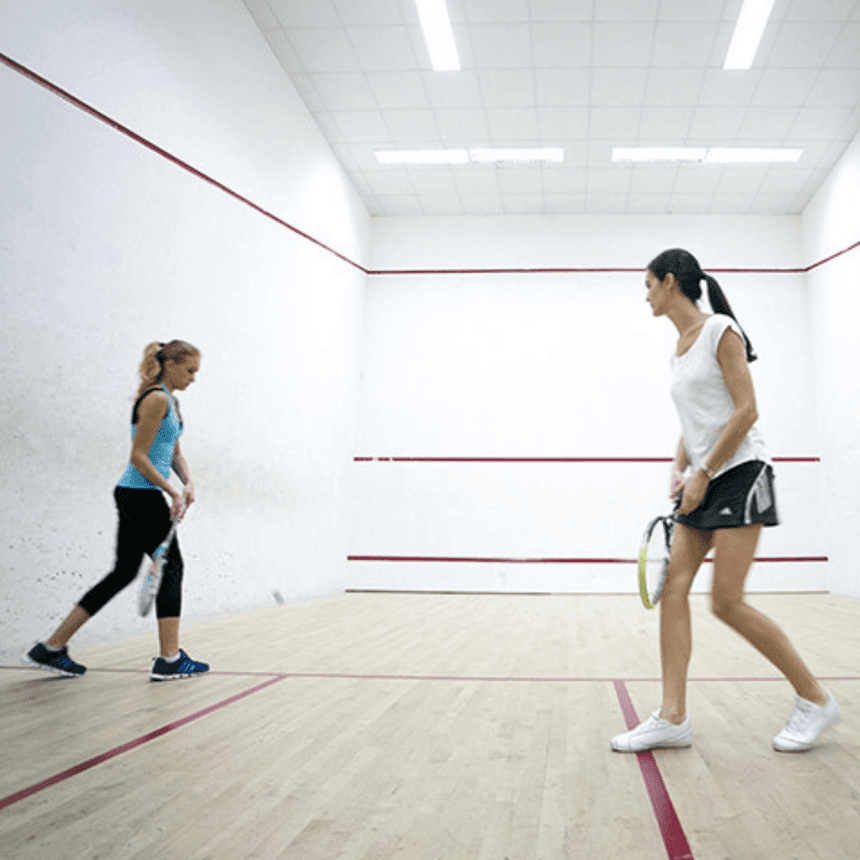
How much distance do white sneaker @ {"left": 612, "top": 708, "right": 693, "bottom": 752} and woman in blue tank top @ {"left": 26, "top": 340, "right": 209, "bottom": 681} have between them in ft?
4.40

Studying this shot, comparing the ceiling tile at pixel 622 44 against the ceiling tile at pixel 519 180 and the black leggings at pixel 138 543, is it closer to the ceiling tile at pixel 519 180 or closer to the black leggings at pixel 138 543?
the ceiling tile at pixel 519 180

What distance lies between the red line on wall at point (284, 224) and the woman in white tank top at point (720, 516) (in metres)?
2.45

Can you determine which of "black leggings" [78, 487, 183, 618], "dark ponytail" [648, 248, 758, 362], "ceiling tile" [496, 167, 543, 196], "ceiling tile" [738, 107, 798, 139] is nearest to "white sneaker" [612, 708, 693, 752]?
"dark ponytail" [648, 248, 758, 362]

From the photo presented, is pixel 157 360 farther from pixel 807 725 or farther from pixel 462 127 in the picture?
pixel 462 127

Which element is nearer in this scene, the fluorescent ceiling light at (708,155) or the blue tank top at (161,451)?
the blue tank top at (161,451)

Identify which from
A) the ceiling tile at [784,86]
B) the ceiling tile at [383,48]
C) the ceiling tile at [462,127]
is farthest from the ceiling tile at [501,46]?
the ceiling tile at [784,86]

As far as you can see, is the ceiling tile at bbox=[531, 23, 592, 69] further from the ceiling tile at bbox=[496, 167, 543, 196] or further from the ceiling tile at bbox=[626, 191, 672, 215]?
the ceiling tile at bbox=[626, 191, 672, 215]

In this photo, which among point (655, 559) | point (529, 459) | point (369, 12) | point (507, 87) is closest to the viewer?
point (655, 559)

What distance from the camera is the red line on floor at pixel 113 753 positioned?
1.12 meters

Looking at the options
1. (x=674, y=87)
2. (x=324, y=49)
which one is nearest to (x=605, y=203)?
(x=674, y=87)

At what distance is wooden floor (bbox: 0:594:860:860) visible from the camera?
0.95m

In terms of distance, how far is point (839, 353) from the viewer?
5500 millimetres

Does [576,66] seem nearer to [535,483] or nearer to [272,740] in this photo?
[535,483]

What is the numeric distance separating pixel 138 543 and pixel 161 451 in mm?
280
